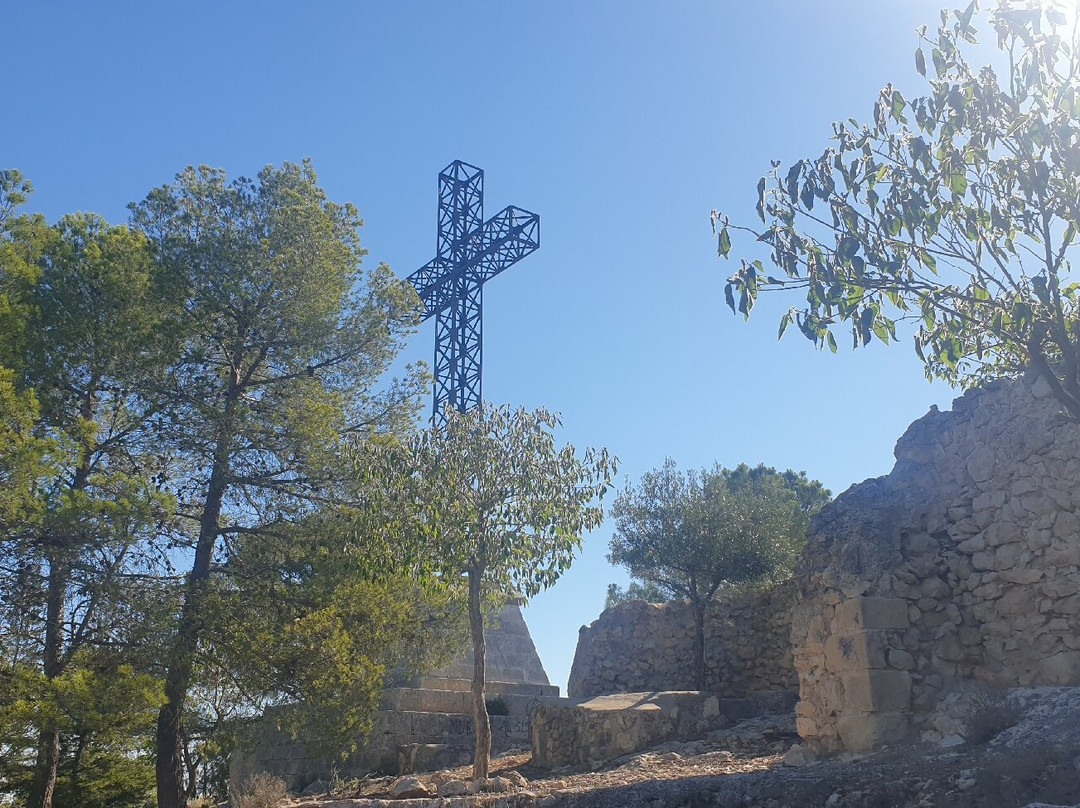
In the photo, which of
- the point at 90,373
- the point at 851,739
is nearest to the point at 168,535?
the point at 90,373

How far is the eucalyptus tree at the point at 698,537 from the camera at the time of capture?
17094mm

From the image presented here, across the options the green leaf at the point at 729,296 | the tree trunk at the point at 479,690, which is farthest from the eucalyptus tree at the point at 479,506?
the green leaf at the point at 729,296

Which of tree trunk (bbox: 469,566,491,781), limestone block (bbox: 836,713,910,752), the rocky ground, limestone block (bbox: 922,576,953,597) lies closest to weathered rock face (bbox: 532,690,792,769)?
the rocky ground

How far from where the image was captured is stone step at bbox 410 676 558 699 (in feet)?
51.8

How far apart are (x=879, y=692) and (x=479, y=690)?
4.05 metres

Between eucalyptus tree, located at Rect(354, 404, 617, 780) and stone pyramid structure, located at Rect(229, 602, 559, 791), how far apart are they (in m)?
2.76

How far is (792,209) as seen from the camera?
20.0 ft

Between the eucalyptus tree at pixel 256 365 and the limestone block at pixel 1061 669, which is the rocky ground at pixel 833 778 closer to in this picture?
the limestone block at pixel 1061 669

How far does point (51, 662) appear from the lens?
10.5 metres

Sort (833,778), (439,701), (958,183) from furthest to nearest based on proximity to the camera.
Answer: (439,701), (833,778), (958,183)

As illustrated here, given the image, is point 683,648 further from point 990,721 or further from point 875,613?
point 990,721

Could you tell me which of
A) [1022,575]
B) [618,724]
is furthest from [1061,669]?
[618,724]

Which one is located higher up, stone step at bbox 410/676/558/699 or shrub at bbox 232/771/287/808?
stone step at bbox 410/676/558/699

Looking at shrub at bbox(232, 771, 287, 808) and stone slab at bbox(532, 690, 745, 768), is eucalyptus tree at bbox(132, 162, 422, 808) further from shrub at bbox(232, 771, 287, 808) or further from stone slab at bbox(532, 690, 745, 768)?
stone slab at bbox(532, 690, 745, 768)
